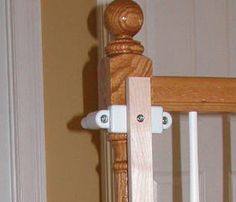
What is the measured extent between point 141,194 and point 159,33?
2.74 feet

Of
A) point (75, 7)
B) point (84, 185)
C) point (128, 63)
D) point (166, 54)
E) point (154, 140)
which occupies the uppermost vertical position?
point (75, 7)

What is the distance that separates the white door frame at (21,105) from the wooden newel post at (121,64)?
76 centimetres

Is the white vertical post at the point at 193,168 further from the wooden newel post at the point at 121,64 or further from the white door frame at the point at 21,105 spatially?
the white door frame at the point at 21,105

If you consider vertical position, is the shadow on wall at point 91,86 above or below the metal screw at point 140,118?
above

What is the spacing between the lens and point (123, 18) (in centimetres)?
75

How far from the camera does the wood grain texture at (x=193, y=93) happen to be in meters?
0.76

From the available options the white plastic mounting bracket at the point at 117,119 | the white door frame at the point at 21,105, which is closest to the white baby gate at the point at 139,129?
the white plastic mounting bracket at the point at 117,119

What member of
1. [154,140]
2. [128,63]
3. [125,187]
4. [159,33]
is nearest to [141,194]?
[125,187]

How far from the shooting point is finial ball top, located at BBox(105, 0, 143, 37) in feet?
2.47

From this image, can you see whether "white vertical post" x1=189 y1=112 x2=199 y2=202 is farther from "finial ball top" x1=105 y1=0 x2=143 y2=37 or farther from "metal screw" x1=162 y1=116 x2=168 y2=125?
"finial ball top" x1=105 y1=0 x2=143 y2=37

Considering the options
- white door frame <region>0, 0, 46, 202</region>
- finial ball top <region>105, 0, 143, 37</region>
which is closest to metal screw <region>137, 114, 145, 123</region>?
finial ball top <region>105, 0, 143, 37</region>

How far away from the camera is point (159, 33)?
150cm

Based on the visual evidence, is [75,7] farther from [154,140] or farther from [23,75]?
[154,140]

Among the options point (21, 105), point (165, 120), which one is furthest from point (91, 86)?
point (165, 120)
